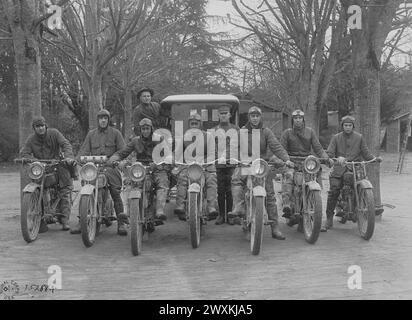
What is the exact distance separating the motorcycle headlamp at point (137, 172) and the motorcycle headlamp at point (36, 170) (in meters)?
1.47

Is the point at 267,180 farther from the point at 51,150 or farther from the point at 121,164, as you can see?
the point at 51,150

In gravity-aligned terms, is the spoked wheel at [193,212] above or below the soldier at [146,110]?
below

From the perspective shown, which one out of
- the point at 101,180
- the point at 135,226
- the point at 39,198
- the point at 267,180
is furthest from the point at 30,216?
the point at 267,180

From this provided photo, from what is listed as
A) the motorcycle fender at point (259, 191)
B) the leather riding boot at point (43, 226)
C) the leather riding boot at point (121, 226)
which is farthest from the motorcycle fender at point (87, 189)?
the motorcycle fender at point (259, 191)

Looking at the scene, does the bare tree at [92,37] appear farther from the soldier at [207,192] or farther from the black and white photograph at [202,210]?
the soldier at [207,192]

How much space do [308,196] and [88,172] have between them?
2.99 metres

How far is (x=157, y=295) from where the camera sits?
16.6 ft

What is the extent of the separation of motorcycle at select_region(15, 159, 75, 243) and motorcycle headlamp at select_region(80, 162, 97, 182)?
2.21ft

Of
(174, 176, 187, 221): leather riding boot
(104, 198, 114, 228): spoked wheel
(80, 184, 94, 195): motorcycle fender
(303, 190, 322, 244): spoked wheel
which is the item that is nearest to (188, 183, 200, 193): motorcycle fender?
(174, 176, 187, 221): leather riding boot

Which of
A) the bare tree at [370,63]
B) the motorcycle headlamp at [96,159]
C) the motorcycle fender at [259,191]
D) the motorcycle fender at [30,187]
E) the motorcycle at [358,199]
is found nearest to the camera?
the motorcycle fender at [259,191]

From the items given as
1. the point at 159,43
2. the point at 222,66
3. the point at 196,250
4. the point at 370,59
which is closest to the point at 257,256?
the point at 196,250

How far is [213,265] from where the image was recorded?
6.20 m

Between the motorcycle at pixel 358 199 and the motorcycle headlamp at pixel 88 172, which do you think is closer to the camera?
the motorcycle headlamp at pixel 88 172

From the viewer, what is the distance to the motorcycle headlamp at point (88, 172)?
7195mm
